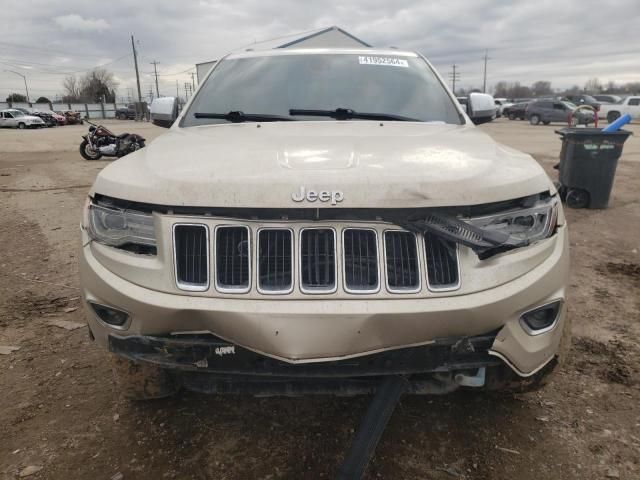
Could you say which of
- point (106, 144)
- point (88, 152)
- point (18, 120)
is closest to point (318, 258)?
point (106, 144)

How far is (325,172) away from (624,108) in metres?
36.6

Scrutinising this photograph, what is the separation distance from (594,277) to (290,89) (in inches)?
129

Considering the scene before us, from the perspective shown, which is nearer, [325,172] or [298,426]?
[325,172]

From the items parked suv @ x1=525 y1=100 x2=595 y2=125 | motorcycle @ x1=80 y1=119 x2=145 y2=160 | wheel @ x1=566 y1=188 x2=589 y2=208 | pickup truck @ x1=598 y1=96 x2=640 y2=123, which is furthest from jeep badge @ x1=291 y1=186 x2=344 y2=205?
pickup truck @ x1=598 y1=96 x2=640 y2=123

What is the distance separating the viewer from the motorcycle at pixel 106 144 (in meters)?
14.7

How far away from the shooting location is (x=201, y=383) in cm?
214

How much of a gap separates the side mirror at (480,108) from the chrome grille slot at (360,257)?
213 cm

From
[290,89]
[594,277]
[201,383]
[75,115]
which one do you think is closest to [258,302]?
[201,383]

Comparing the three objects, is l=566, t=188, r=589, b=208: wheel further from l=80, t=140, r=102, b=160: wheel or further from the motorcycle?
l=80, t=140, r=102, b=160: wheel

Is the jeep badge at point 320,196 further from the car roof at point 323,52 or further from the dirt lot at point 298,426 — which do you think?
the car roof at point 323,52

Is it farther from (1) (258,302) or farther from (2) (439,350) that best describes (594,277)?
(1) (258,302)

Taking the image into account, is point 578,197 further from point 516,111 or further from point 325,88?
point 516,111

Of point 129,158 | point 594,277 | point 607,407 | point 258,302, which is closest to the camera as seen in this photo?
point 258,302

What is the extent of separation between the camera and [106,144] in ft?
49.6
